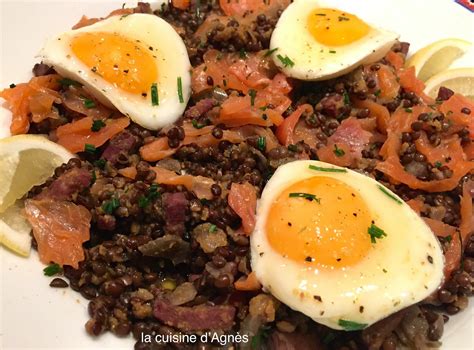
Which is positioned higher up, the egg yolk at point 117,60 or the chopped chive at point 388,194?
the egg yolk at point 117,60

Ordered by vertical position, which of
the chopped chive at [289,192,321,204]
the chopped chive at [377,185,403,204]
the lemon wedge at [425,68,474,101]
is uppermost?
the chopped chive at [289,192,321,204]

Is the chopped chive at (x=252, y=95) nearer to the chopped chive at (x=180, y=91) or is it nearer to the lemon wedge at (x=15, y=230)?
the chopped chive at (x=180, y=91)

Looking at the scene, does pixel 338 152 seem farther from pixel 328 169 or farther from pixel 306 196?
pixel 306 196

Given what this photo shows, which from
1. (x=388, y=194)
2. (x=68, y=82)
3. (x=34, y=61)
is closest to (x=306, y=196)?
(x=388, y=194)

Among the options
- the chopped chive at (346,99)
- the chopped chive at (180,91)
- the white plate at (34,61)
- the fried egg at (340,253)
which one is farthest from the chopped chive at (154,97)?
the chopped chive at (346,99)

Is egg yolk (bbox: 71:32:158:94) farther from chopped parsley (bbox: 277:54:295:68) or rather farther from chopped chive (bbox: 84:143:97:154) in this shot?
chopped parsley (bbox: 277:54:295:68)

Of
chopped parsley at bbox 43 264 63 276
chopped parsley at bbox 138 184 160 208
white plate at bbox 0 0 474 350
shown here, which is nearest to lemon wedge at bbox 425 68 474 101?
white plate at bbox 0 0 474 350
